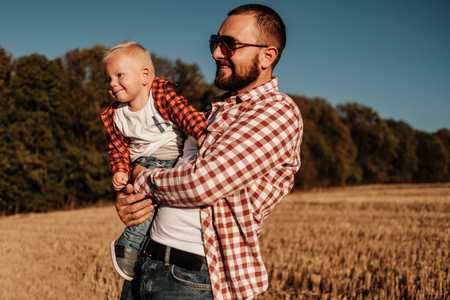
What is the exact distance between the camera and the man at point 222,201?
1.72m

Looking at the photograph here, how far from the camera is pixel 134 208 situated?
2.05 m

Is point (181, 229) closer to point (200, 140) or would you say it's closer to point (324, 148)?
point (200, 140)

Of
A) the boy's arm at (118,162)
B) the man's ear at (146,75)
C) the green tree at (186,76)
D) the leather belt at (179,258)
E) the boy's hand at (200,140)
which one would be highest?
the green tree at (186,76)

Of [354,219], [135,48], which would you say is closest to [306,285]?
[135,48]

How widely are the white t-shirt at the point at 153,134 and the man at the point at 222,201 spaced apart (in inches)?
17.9

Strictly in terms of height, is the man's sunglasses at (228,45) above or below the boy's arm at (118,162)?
above

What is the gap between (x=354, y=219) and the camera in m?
16.5

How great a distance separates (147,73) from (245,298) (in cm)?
164

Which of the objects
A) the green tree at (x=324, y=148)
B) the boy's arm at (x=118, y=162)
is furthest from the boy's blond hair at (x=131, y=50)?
the green tree at (x=324, y=148)

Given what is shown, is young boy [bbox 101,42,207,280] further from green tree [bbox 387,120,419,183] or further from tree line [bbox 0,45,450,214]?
green tree [bbox 387,120,419,183]

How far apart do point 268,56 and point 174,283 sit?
4.60 ft

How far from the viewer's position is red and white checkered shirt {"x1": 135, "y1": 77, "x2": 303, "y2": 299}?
67.0 inches

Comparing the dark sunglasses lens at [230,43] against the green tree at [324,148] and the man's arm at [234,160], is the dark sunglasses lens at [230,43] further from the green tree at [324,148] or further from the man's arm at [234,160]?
the green tree at [324,148]

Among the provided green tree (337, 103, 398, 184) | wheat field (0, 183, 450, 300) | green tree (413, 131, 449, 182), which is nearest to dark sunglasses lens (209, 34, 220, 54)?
wheat field (0, 183, 450, 300)
